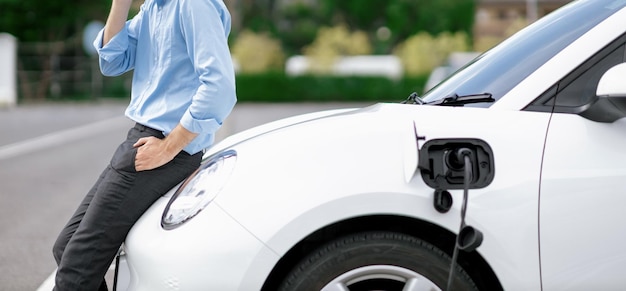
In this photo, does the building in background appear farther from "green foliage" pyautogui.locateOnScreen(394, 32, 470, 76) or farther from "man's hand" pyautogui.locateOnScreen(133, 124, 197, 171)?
"man's hand" pyautogui.locateOnScreen(133, 124, 197, 171)

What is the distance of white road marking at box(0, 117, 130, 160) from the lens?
14773 millimetres

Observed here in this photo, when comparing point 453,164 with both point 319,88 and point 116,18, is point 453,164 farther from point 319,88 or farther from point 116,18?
point 319,88

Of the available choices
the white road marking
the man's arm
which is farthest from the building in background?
the man's arm

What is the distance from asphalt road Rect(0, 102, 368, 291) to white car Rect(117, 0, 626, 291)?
8.84ft

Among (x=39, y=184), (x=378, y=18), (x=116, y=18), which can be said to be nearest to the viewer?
(x=116, y=18)

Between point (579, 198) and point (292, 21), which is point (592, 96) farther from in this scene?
point (292, 21)

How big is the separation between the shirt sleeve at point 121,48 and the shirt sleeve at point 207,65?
414 mm

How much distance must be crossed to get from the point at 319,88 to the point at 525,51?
44837mm

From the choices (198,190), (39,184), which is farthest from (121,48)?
(39,184)

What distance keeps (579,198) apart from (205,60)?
1302mm

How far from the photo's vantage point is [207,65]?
3.17m

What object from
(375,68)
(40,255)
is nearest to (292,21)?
(375,68)

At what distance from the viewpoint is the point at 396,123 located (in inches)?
118

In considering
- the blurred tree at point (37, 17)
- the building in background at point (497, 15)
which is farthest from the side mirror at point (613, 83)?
the building in background at point (497, 15)
